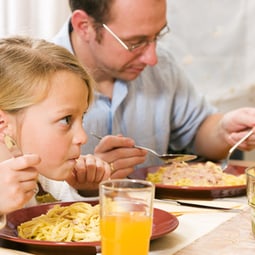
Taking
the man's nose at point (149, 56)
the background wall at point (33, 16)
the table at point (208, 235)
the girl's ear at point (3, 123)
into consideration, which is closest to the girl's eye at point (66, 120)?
the girl's ear at point (3, 123)

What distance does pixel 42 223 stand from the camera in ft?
3.69

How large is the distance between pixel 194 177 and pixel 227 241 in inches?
22.2

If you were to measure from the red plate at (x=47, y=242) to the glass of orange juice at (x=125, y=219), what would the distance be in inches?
3.3

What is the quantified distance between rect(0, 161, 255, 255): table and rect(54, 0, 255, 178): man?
0.47m

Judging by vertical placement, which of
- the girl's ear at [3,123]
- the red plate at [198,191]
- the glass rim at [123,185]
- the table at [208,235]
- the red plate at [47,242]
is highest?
the girl's ear at [3,123]

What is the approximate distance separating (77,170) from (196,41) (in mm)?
1994

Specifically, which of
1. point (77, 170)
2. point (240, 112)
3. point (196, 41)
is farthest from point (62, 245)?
point (196, 41)

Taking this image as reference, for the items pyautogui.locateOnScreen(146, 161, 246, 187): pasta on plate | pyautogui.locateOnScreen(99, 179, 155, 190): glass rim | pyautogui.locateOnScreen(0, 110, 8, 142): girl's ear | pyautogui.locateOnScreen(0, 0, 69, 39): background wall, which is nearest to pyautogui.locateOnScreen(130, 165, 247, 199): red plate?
pyautogui.locateOnScreen(146, 161, 246, 187): pasta on plate

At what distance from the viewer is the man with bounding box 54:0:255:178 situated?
77.4 inches

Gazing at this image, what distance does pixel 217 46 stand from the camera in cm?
337

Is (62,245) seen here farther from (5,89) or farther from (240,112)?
(240,112)

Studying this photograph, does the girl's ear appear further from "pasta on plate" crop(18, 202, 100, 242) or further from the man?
the man

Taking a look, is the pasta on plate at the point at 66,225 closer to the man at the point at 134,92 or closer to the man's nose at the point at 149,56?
the man at the point at 134,92

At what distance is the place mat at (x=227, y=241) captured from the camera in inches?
41.8
